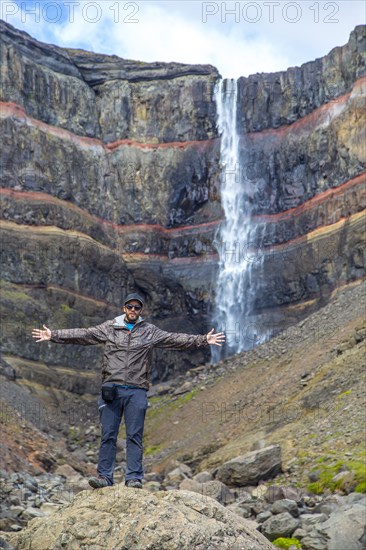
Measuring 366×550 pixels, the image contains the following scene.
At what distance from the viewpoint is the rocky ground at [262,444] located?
21.3 metres

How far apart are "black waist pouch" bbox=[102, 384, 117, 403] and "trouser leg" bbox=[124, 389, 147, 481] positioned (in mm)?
226

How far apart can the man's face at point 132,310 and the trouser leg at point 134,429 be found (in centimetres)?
109

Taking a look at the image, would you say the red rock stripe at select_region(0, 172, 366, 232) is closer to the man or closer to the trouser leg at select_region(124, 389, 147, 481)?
the man

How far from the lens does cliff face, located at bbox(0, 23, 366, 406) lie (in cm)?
6219

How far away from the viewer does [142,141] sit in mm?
75125

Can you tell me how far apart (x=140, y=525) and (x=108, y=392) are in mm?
2069

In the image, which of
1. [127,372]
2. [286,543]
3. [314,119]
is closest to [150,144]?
[314,119]

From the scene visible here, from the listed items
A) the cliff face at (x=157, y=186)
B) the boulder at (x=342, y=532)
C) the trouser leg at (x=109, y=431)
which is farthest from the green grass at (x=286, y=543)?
the cliff face at (x=157, y=186)

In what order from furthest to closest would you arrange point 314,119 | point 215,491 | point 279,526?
point 314,119
point 215,491
point 279,526

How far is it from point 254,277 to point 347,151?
12.3 m

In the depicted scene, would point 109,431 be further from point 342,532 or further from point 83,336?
point 342,532

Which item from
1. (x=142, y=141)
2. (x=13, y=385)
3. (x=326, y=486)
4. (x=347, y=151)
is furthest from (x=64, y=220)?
(x=326, y=486)

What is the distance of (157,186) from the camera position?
241ft

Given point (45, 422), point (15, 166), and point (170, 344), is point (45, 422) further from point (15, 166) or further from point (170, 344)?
point (170, 344)
